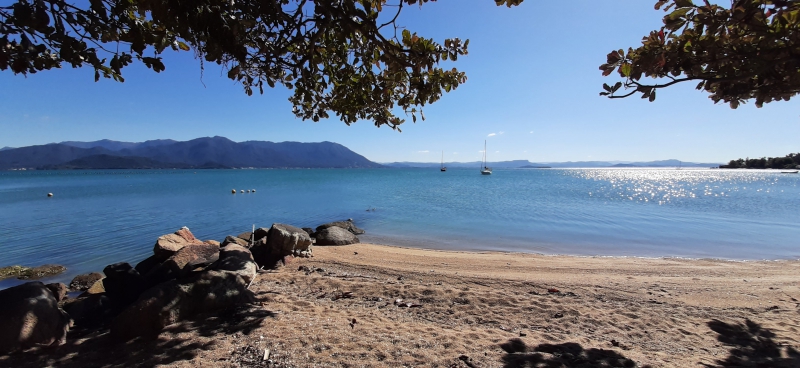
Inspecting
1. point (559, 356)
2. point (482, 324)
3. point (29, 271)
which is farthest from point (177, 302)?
point (29, 271)

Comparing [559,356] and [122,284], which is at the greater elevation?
[122,284]

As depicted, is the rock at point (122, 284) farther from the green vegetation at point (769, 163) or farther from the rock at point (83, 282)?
the green vegetation at point (769, 163)

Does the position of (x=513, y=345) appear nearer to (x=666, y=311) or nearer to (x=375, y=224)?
(x=666, y=311)

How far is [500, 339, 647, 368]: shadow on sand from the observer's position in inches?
147

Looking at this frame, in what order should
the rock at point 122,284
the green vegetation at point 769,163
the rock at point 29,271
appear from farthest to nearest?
the green vegetation at point 769,163
the rock at point 29,271
the rock at point 122,284

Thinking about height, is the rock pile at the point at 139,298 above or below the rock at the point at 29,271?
above

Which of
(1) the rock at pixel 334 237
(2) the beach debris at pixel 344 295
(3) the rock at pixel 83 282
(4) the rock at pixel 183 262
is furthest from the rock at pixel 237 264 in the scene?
(1) the rock at pixel 334 237

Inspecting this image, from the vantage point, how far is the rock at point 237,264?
20.5 feet

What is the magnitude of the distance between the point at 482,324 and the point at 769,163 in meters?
183

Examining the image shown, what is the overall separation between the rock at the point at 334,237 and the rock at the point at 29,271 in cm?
739

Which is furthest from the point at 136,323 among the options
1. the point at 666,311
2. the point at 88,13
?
the point at 666,311

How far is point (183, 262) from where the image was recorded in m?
6.87

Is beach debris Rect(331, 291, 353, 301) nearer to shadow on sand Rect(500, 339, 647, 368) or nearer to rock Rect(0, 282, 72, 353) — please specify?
shadow on sand Rect(500, 339, 647, 368)

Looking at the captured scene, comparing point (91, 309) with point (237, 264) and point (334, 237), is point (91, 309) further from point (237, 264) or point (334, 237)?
point (334, 237)
